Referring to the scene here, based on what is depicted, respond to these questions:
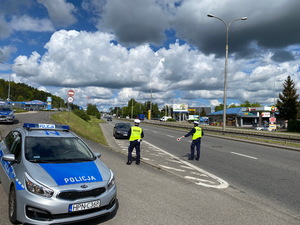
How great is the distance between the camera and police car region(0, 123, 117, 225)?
3.63 meters

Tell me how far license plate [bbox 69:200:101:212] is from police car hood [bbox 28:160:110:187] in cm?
33

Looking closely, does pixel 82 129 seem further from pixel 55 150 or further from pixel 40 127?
pixel 55 150

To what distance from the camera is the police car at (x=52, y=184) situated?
3635 millimetres

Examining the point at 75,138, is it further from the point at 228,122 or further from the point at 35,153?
the point at 228,122

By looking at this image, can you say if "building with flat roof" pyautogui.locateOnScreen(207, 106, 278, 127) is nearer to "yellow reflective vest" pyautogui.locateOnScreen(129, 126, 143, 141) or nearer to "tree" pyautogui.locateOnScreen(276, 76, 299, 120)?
"tree" pyautogui.locateOnScreen(276, 76, 299, 120)

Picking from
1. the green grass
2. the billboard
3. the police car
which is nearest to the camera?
the police car

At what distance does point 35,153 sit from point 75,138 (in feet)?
3.56

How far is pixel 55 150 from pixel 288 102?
6136cm

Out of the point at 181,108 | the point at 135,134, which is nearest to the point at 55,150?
the point at 135,134

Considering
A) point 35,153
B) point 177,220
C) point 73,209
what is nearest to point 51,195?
point 73,209

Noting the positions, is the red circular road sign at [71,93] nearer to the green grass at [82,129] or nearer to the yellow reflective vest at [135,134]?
the green grass at [82,129]

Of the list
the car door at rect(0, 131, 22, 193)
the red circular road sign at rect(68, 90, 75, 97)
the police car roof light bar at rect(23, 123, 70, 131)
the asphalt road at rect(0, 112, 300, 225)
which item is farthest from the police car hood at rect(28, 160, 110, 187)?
the red circular road sign at rect(68, 90, 75, 97)

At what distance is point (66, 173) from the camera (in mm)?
4074

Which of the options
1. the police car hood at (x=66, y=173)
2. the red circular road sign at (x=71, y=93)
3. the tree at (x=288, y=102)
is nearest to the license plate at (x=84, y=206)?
the police car hood at (x=66, y=173)
